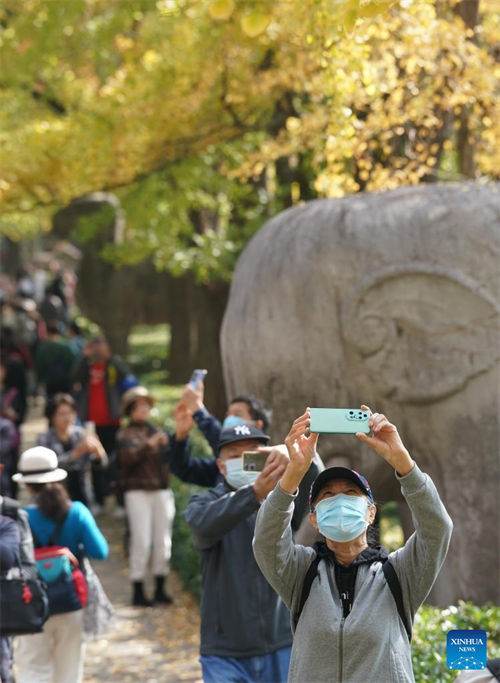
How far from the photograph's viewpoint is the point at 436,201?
7324mm

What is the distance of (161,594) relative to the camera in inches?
390

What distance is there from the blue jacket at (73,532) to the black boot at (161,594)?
3.13 metres

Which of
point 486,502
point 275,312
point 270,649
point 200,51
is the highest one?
point 200,51

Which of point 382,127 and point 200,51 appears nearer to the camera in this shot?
point 382,127

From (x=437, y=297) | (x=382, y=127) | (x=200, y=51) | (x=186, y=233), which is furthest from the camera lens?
(x=186, y=233)

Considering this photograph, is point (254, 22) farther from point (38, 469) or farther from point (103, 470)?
point (103, 470)

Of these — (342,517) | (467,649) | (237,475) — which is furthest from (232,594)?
(467,649)

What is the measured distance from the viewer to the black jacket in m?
5.41

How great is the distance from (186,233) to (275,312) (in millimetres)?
7509

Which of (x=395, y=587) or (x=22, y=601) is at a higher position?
(x=395, y=587)

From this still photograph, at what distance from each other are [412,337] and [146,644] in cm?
309

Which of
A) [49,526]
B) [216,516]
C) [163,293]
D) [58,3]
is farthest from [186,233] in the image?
[216,516]

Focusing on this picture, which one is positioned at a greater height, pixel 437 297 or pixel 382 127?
pixel 382 127

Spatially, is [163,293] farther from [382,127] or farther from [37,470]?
[37,470]
